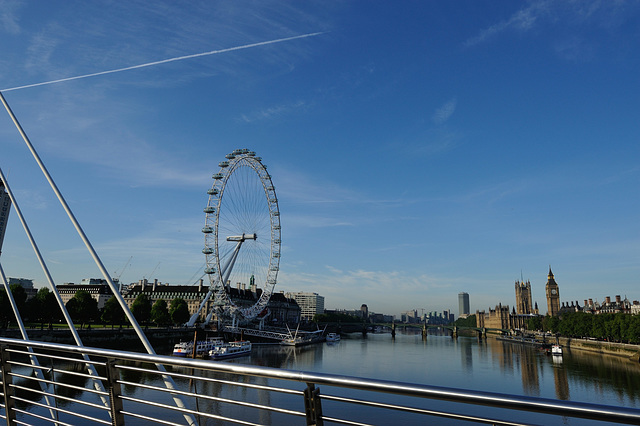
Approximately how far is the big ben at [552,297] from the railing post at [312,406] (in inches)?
5593

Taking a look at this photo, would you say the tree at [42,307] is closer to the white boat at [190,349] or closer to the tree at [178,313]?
the white boat at [190,349]

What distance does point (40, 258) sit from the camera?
7117 mm

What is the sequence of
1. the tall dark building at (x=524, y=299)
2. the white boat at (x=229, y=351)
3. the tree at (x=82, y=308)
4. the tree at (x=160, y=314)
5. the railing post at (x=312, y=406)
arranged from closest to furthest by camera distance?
the railing post at (x=312, y=406) → the white boat at (x=229, y=351) → the tree at (x=82, y=308) → the tree at (x=160, y=314) → the tall dark building at (x=524, y=299)

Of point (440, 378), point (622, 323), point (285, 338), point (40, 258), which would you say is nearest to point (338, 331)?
point (285, 338)

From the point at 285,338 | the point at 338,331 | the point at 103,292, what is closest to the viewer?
the point at 285,338

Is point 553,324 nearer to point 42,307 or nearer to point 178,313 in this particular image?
point 178,313

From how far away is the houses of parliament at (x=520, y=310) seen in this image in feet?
419

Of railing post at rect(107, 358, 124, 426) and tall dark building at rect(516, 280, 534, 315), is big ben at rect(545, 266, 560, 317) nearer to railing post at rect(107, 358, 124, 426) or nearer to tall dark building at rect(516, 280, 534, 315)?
tall dark building at rect(516, 280, 534, 315)

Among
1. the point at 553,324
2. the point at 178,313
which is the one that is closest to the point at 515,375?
the point at 178,313

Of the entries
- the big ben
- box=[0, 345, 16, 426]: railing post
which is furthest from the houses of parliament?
box=[0, 345, 16, 426]: railing post

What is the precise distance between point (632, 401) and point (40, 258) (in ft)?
A: 99.4

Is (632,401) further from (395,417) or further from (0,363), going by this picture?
(0,363)

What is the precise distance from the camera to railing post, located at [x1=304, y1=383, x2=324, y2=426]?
75.2 inches

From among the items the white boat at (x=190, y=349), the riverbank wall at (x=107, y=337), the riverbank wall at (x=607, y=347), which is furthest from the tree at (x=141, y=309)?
the riverbank wall at (x=607, y=347)
